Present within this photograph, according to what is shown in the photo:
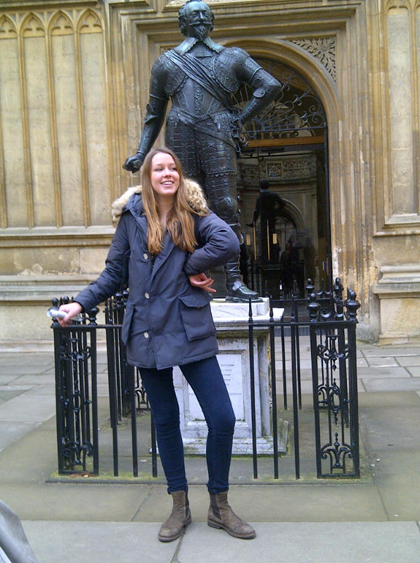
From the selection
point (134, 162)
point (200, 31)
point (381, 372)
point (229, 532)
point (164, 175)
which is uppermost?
point (200, 31)

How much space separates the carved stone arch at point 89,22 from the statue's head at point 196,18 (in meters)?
5.83

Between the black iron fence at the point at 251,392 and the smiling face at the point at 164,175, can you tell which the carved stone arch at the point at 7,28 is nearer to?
the black iron fence at the point at 251,392

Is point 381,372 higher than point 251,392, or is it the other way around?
point 251,392

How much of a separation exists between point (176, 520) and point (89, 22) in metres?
8.71

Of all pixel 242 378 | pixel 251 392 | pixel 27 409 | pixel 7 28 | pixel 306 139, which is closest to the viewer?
pixel 251 392

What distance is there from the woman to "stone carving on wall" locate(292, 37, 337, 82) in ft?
24.7

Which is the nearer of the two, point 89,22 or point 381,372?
point 381,372

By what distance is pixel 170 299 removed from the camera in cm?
319

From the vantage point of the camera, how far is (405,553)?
3.00 metres

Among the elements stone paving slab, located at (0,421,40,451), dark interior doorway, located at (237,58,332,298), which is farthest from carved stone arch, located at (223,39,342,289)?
stone paving slab, located at (0,421,40,451)

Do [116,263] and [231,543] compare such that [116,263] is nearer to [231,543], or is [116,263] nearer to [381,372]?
[231,543]

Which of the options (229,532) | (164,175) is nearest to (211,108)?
(164,175)

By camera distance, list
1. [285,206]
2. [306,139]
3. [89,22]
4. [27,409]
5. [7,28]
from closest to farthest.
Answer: [27,409] < [89,22] < [7,28] < [306,139] < [285,206]

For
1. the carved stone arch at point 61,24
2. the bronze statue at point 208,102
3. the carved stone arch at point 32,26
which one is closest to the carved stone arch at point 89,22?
the carved stone arch at point 61,24
